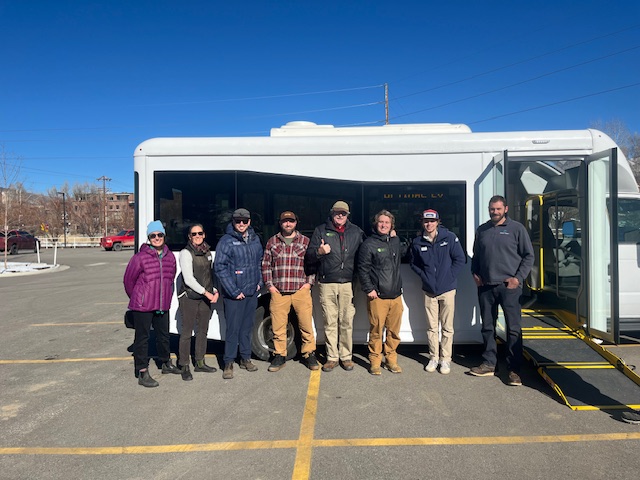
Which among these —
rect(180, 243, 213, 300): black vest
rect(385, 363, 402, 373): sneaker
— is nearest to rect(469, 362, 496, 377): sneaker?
rect(385, 363, 402, 373): sneaker

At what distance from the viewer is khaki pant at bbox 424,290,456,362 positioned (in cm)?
488

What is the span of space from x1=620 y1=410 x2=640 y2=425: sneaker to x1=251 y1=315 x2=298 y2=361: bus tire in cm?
337

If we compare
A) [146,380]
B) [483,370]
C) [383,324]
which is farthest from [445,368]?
[146,380]

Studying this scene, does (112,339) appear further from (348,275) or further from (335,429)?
(335,429)

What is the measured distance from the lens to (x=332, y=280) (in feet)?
16.1

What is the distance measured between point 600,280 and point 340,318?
2.83m

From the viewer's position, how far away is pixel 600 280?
15.6ft

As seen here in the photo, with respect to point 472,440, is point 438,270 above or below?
above

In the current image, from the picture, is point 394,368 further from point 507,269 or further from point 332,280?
point 507,269

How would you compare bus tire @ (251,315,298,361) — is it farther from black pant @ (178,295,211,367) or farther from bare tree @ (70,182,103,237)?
bare tree @ (70,182,103,237)

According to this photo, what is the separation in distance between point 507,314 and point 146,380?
3894 mm

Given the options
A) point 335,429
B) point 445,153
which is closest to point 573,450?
point 335,429

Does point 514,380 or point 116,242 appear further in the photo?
point 116,242

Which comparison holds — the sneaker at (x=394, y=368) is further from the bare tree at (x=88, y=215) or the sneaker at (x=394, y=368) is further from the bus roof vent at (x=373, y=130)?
the bare tree at (x=88, y=215)
